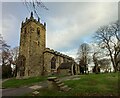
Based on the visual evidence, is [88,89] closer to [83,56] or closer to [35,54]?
[35,54]

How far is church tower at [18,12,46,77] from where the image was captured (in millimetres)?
39188

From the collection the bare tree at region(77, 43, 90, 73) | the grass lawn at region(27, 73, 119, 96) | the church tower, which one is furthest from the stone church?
the grass lawn at region(27, 73, 119, 96)

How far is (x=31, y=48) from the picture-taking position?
39.8m

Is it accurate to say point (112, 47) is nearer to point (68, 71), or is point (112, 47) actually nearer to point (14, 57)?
point (68, 71)

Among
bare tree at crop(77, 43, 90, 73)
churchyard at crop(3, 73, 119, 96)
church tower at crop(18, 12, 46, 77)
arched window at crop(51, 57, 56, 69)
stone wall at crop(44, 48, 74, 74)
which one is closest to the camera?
churchyard at crop(3, 73, 119, 96)

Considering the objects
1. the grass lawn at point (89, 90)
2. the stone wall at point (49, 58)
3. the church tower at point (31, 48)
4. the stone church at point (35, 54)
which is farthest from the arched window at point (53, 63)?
the grass lawn at point (89, 90)

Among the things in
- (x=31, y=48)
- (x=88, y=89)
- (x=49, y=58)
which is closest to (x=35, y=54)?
(x=31, y=48)

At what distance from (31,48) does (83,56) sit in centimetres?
1919

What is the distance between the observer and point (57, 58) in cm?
4459

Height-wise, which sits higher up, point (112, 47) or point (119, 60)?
point (112, 47)

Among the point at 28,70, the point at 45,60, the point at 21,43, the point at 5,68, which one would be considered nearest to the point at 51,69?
the point at 45,60

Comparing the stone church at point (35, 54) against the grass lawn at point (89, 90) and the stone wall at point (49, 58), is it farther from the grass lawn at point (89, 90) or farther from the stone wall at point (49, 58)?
the grass lawn at point (89, 90)

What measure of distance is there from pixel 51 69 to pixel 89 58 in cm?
1516

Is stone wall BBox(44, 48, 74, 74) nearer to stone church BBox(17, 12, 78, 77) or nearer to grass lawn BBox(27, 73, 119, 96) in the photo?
stone church BBox(17, 12, 78, 77)
